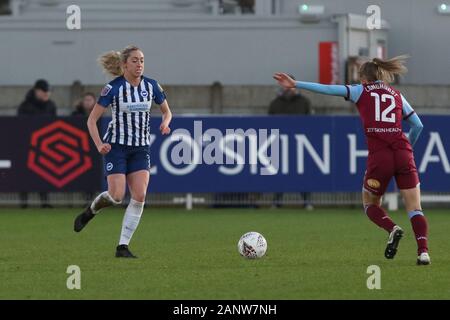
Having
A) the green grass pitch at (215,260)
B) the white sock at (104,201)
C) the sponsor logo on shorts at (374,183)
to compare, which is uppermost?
the sponsor logo on shorts at (374,183)

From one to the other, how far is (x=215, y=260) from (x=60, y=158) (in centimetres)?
985

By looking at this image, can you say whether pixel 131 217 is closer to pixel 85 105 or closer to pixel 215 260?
pixel 215 260

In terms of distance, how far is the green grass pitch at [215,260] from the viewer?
11430 millimetres

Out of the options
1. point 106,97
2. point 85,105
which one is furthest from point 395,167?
point 85,105

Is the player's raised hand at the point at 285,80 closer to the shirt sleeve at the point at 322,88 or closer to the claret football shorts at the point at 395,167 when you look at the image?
the shirt sleeve at the point at 322,88

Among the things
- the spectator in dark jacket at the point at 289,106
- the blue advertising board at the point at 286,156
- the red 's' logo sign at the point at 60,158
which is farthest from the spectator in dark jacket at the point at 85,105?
the spectator in dark jacket at the point at 289,106

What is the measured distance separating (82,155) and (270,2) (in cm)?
782

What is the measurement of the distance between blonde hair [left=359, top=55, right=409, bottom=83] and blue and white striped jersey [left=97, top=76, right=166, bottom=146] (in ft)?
7.50

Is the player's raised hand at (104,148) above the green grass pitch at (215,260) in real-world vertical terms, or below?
above

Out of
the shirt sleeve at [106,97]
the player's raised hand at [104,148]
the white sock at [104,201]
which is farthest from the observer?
the white sock at [104,201]

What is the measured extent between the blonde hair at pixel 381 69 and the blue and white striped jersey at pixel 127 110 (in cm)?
229

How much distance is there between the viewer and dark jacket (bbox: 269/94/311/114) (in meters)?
24.1

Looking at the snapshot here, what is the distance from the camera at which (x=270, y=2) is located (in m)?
30.1
